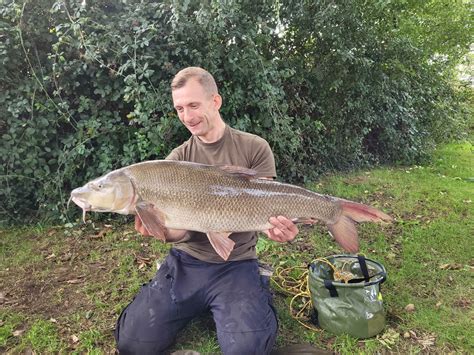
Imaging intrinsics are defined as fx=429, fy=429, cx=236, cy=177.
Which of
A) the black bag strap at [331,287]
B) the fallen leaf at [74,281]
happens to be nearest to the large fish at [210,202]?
the black bag strap at [331,287]

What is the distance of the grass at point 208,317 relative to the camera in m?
2.43

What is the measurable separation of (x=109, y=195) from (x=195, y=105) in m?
0.64

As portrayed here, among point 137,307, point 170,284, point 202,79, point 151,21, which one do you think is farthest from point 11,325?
point 151,21

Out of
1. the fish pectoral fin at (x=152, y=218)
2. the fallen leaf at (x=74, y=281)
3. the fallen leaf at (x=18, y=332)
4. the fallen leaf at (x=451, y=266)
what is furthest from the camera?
the fallen leaf at (x=451, y=266)

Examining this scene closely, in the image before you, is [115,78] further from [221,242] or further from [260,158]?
[221,242]

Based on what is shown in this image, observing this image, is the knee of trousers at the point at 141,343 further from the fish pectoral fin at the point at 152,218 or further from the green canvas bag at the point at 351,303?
the green canvas bag at the point at 351,303

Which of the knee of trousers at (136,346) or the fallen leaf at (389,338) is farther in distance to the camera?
the fallen leaf at (389,338)

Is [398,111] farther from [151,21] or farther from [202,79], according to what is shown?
[202,79]

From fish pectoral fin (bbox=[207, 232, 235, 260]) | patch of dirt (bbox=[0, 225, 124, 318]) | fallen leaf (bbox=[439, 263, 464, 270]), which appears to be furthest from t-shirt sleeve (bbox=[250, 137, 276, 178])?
fallen leaf (bbox=[439, 263, 464, 270])

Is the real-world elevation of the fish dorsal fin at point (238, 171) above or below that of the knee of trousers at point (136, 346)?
above

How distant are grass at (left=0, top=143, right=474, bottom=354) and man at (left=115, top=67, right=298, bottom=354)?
0.27m

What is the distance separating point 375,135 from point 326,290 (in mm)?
5472

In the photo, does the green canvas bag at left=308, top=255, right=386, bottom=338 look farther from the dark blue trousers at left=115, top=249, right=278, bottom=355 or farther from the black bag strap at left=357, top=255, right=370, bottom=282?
the dark blue trousers at left=115, top=249, right=278, bottom=355

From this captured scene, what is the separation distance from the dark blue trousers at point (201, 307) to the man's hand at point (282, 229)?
0.31 metres
